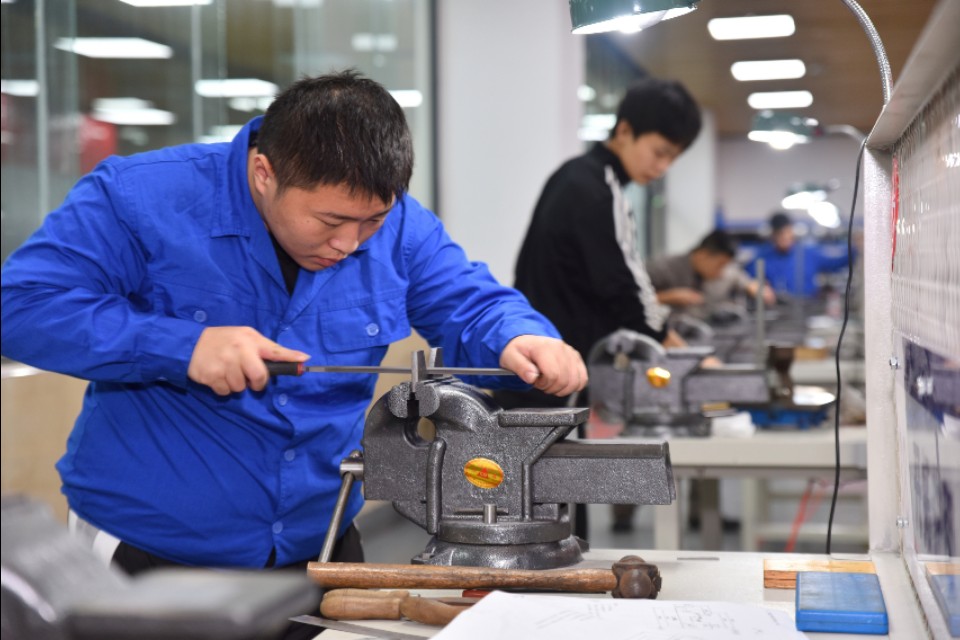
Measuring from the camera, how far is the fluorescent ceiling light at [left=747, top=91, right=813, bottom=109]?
39.7ft

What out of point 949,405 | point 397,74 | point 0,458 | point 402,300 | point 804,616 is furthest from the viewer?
point 397,74

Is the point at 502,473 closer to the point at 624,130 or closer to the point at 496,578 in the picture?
the point at 496,578

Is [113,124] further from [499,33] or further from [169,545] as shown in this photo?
[499,33]

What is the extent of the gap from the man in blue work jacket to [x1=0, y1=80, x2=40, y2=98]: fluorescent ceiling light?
3.76 ft

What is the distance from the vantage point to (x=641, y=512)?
17.8 feet

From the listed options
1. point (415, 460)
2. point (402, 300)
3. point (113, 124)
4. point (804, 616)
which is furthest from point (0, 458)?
point (804, 616)

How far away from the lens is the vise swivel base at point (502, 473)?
122 cm

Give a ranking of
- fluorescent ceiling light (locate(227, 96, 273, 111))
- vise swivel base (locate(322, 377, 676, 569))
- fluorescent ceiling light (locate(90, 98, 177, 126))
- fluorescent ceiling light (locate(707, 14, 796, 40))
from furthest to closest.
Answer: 1. fluorescent ceiling light (locate(707, 14, 796, 40))
2. fluorescent ceiling light (locate(227, 96, 273, 111))
3. fluorescent ceiling light (locate(90, 98, 177, 126))
4. vise swivel base (locate(322, 377, 676, 569))

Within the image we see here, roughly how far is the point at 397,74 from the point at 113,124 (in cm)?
243

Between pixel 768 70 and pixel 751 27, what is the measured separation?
2222 millimetres

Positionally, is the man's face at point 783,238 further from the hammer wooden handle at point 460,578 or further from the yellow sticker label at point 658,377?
the hammer wooden handle at point 460,578

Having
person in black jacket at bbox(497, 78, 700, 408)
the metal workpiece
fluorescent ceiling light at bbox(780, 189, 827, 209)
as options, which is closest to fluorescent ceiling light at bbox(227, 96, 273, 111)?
person in black jacket at bbox(497, 78, 700, 408)

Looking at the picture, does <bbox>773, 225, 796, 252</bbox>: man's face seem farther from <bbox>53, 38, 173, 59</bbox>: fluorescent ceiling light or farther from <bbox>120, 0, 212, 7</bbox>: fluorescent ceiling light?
<bbox>53, 38, 173, 59</bbox>: fluorescent ceiling light

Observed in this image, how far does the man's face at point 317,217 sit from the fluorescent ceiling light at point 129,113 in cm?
155
